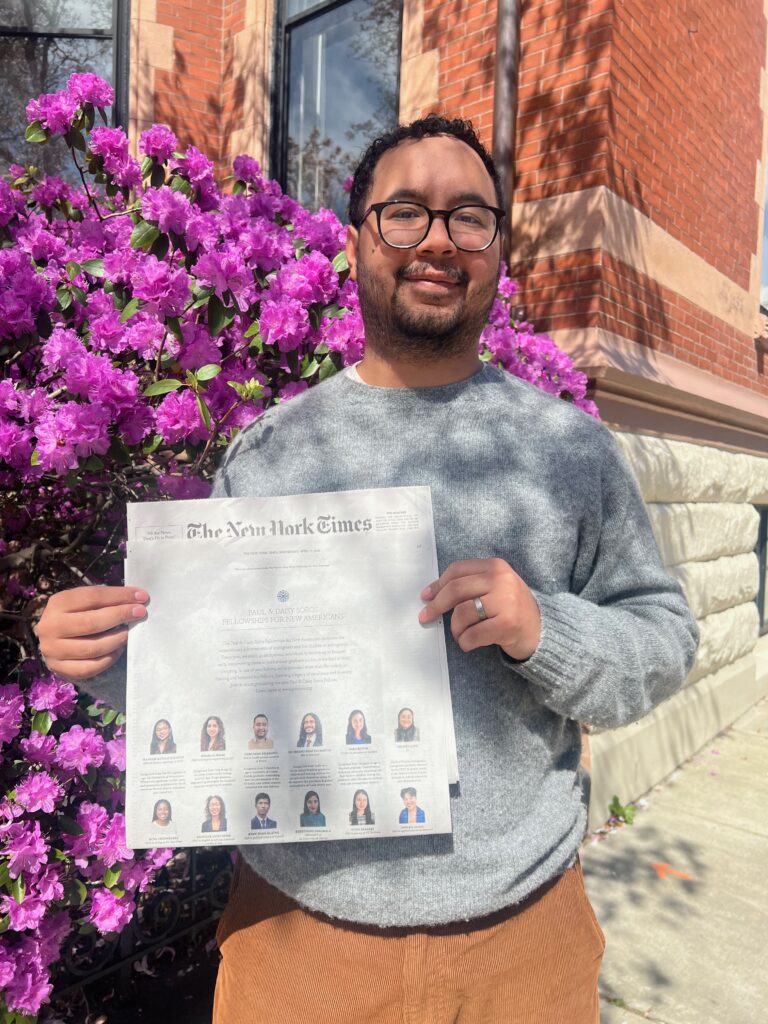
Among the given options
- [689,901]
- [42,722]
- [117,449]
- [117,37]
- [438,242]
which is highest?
[117,37]

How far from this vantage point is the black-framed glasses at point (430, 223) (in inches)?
60.8

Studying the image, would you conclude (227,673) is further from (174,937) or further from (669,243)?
(669,243)

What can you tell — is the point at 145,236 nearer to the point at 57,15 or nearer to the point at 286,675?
the point at 286,675

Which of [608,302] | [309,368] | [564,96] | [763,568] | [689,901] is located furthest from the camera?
[763,568]

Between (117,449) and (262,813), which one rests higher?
(117,449)

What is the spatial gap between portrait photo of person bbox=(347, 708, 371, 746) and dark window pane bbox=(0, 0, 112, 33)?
6316 mm

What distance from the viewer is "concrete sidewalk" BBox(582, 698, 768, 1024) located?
10.7 ft

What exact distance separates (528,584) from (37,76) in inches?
244

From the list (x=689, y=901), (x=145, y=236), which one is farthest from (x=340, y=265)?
(x=689, y=901)

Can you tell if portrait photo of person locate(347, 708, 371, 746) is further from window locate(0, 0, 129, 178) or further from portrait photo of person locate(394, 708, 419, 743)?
window locate(0, 0, 129, 178)

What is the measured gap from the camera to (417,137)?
5.34 feet

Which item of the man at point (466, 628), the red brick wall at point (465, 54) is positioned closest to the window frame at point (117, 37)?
the red brick wall at point (465, 54)

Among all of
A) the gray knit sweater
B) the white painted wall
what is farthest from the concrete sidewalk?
the gray knit sweater

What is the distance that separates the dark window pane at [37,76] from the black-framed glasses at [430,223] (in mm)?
5032
